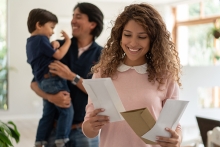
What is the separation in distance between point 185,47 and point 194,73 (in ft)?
3.38

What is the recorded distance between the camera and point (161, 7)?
548 cm

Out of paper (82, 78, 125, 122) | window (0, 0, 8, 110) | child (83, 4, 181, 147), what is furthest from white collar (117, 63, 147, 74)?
window (0, 0, 8, 110)

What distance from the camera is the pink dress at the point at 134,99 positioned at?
4.23ft

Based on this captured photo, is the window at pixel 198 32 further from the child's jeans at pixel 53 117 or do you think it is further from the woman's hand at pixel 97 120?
the woman's hand at pixel 97 120

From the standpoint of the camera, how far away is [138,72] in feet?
4.43

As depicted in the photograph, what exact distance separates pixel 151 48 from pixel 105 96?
13.2 inches

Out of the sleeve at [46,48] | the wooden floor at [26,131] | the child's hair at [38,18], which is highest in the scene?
the child's hair at [38,18]

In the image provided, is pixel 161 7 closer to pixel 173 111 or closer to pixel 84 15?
pixel 84 15

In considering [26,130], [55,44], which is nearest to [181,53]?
[26,130]

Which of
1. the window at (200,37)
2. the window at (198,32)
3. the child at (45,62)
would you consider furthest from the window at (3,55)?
the window at (198,32)

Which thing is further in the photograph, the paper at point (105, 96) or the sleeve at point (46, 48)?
the sleeve at point (46, 48)

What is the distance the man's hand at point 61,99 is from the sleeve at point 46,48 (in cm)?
24

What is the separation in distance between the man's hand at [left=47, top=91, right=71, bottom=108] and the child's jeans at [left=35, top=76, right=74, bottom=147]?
0.02m

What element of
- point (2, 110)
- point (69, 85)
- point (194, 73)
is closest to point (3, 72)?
point (2, 110)
